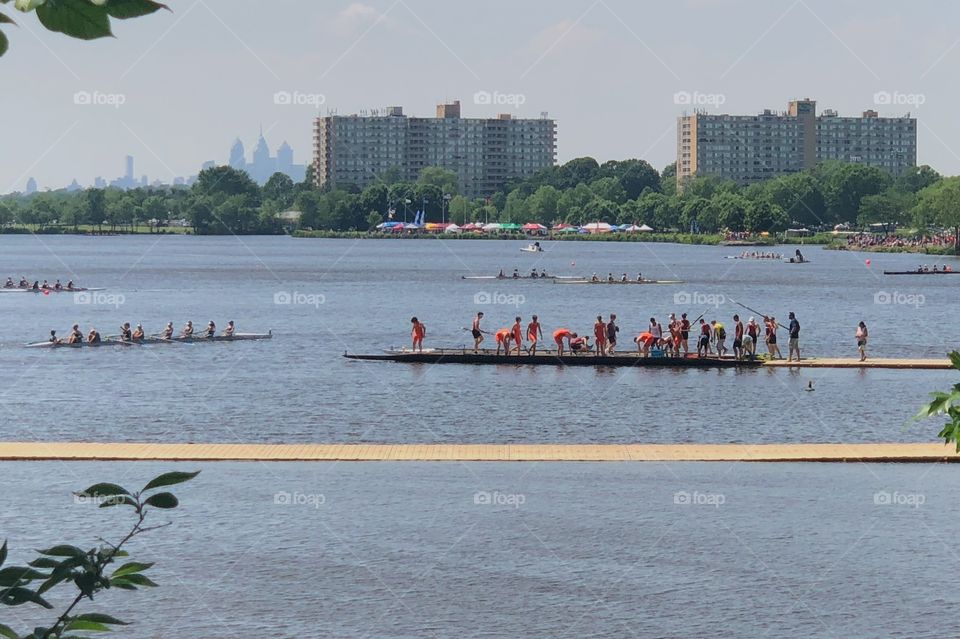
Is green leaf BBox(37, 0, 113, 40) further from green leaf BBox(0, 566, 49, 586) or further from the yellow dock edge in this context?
the yellow dock edge

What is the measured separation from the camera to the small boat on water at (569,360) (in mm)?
60125

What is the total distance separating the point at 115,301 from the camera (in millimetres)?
121312

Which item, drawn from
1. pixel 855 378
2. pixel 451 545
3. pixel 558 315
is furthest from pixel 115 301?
pixel 451 545

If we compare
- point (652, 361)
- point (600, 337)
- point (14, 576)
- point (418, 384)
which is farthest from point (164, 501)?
point (652, 361)

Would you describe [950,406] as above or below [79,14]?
below

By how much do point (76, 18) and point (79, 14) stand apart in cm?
1

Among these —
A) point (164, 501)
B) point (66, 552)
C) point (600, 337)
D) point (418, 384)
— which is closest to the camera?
point (164, 501)

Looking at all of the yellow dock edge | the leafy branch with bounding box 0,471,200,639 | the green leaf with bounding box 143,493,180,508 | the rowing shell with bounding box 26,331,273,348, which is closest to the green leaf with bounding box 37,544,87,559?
the leafy branch with bounding box 0,471,200,639

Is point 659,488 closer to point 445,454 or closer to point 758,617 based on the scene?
point 445,454

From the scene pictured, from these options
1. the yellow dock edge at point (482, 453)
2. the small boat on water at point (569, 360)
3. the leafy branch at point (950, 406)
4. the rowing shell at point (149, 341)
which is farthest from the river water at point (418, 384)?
the leafy branch at point (950, 406)

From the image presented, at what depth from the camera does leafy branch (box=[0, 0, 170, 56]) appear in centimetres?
318

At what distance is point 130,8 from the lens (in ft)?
10.5

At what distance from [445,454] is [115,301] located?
90821 mm

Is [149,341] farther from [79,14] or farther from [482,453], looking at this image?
[79,14]
